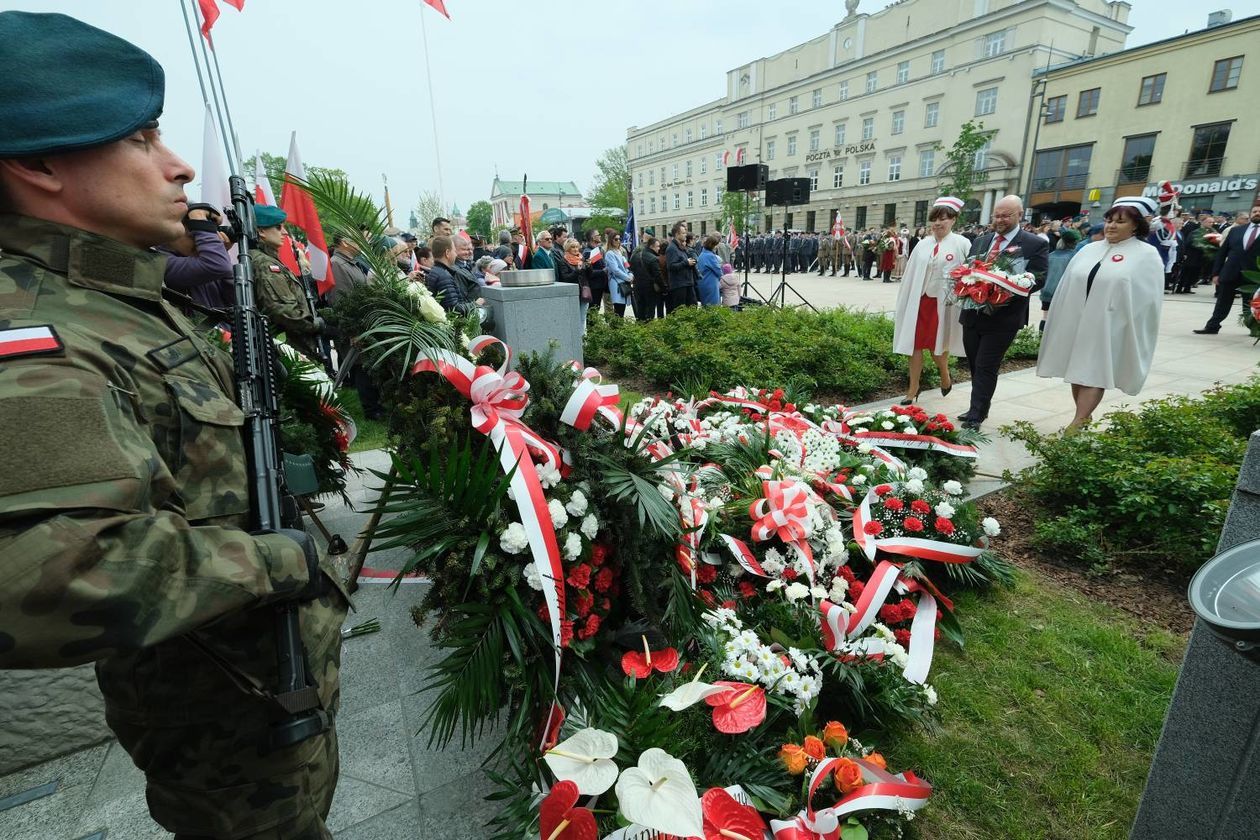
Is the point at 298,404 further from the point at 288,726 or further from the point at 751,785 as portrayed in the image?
the point at 751,785

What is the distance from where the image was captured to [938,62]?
1670 inches

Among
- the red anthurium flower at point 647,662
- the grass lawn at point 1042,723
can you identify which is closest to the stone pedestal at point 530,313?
the red anthurium flower at point 647,662

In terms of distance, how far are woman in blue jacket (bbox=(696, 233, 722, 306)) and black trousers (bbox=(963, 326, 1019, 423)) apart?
6377mm

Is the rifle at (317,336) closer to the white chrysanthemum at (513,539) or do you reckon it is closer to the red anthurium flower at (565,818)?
the white chrysanthemum at (513,539)

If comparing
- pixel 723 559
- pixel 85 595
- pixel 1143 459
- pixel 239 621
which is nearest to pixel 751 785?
pixel 723 559

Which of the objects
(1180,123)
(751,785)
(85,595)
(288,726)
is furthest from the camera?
(1180,123)

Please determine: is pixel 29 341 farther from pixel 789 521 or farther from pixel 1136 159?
pixel 1136 159

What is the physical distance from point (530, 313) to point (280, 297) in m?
2.17

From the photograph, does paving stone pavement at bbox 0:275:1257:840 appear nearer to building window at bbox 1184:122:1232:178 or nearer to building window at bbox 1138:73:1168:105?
building window at bbox 1184:122:1232:178

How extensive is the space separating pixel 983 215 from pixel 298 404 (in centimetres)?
4570

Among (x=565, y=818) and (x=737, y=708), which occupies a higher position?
(x=565, y=818)

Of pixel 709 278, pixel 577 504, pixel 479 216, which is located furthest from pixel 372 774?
pixel 479 216

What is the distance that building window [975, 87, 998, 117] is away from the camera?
126 feet

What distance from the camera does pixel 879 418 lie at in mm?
4621
